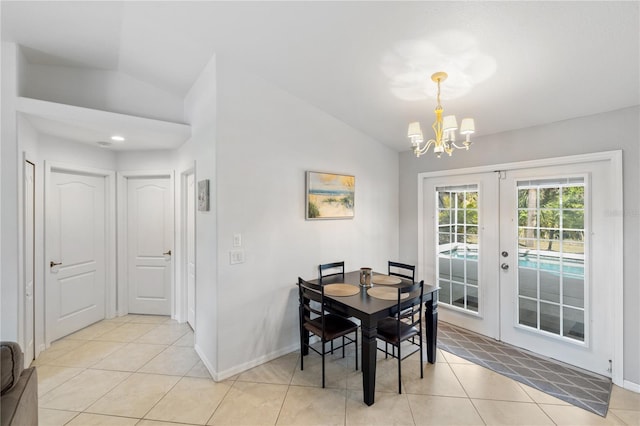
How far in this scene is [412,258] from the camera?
400cm

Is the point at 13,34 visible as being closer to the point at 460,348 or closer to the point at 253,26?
the point at 253,26

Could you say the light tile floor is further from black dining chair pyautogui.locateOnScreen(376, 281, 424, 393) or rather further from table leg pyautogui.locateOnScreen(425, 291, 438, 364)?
black dining chair pyautogui.locateOnScreen(376, 281, 424, 393)

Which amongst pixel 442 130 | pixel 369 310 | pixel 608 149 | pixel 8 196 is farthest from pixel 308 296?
pixel 608 149

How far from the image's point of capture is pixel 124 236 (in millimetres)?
3910

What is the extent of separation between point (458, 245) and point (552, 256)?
3.08 ft

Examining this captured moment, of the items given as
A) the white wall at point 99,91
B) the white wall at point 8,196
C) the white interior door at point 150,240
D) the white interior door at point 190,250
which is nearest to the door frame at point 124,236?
the white interior door at point 150,240

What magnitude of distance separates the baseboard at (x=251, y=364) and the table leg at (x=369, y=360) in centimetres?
105

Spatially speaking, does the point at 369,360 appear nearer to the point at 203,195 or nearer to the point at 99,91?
the point at 203,195

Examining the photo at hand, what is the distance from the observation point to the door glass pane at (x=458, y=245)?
3.39 metres

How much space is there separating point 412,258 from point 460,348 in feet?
4.25

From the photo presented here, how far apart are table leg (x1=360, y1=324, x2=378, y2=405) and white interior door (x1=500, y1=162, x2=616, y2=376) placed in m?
1.97

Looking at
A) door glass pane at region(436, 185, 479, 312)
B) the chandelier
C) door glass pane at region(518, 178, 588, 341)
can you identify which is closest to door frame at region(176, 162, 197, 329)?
the chandelier

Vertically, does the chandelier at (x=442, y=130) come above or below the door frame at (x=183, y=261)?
above

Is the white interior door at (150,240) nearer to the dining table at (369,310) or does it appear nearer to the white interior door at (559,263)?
the dining table at (369,310)
